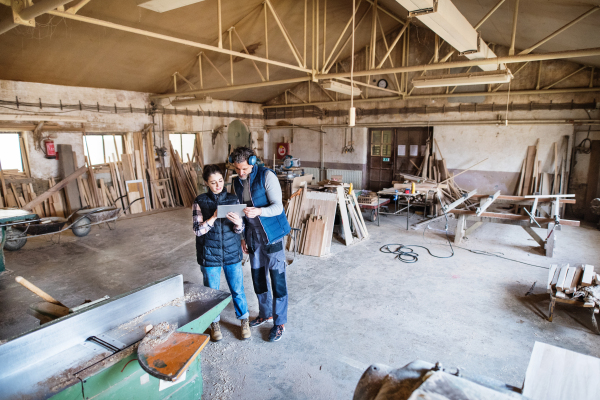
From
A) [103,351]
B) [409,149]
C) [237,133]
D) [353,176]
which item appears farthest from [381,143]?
[103,351]

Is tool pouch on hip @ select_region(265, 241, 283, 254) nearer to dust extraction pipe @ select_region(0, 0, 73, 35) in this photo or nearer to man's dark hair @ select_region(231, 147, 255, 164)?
man's dark hair @ select_region(231, 147, 255, 164)

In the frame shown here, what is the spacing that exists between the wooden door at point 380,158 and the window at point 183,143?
6.16 metres

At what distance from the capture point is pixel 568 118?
869 centimetres

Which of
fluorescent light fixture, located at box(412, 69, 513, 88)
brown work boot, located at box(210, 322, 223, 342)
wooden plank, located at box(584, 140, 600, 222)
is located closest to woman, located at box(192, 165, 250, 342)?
brown work boot, located at box(210, 322, 223, 342)

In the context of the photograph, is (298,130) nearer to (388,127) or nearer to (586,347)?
(388,127)

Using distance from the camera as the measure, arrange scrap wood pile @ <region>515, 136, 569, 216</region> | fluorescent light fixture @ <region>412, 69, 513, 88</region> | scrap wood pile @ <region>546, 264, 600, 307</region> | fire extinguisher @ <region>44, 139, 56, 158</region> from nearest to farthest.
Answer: scrap wood pile @ <region>546, 264, 600, 307</region>
fluorescent light fixture @ <region>412, 69, 513, 88</region>
fire extinguisher @ <region>44, 139, 56, 158</region>
scrap wood pile @ <region>515, 136, 569, 216</region>

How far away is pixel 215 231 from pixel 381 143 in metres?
9.44

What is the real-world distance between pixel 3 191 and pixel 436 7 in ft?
28.2

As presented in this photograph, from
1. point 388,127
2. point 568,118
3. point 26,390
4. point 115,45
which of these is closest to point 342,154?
point 388,127

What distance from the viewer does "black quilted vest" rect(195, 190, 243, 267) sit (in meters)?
3.21

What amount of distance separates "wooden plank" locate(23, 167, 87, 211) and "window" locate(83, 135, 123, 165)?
0.55 metres

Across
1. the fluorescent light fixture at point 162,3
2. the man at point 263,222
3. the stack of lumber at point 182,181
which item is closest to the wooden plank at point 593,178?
the man at point 263,222

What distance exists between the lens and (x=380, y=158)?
11695mm

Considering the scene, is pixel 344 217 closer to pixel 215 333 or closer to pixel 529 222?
pixel 529 222
